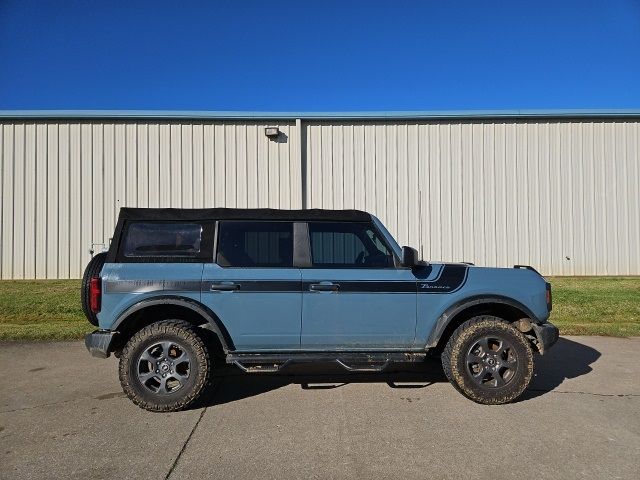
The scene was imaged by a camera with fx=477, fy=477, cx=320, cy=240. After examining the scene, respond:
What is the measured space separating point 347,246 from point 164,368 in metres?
2.09

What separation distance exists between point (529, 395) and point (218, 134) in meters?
10.0

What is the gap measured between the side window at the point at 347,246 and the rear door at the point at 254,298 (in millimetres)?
334

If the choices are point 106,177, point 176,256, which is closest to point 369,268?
point 176,256

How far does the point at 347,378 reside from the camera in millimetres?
5453

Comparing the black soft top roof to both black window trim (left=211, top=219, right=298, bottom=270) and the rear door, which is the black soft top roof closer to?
black window trim (left=211, top=219, right=298, bottom=270)

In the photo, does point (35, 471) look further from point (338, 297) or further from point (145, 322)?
point (338, 297)

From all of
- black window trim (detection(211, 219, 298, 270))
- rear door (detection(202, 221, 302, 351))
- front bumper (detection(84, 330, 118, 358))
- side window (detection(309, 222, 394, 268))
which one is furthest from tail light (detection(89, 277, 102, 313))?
side window (detection(309, 222, 394, 268))

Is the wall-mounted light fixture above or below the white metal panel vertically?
above

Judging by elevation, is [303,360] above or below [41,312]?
above

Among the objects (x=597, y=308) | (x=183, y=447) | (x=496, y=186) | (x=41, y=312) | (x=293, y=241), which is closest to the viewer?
(x=183, y=447)

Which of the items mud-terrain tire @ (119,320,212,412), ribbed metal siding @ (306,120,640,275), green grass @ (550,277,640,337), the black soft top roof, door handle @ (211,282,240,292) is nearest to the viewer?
mud-terrain tire @ (119,320,212,412)

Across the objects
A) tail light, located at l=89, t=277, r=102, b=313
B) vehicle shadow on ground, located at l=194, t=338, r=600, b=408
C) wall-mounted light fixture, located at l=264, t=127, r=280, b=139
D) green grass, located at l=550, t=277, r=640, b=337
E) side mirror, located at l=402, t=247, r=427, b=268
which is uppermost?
wall-mounted light fixture, located at l=264, t=127, r=280, b=139

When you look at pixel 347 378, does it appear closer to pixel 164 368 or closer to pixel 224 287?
pixel 224 287

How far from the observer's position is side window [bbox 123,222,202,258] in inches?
181
